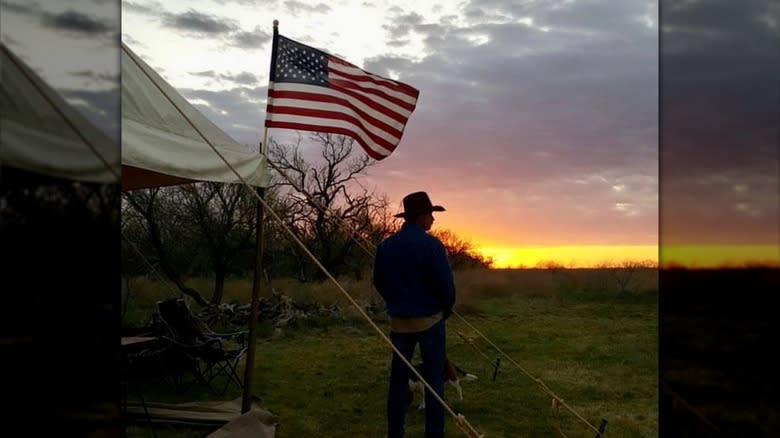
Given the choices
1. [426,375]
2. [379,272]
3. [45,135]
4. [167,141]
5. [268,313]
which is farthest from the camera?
[268,313]

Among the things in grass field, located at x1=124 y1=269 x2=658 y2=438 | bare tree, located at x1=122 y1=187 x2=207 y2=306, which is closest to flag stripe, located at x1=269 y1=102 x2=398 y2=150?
grass field, located at x1=124 y1=269 x2=658 y2=438

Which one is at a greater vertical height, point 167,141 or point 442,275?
point 167,141

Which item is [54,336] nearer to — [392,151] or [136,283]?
[392,151]

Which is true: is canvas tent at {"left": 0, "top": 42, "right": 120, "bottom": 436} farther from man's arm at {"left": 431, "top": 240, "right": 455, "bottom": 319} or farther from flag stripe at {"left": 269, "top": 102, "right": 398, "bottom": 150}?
flag stripe at {"left": 269, "top": 102, "right": 398, "bottom": 150}

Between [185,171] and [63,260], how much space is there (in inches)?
125

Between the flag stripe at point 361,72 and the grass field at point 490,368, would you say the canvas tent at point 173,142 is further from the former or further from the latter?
the grass field at point 490,368

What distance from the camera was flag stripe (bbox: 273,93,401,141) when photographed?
18.1 ft

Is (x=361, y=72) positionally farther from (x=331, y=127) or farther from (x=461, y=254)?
(x=461, y=254)

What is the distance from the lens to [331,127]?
5.62 m

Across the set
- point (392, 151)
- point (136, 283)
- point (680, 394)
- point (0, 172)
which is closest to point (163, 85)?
point (392, 151)

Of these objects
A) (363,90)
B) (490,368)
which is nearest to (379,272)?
(363,90)

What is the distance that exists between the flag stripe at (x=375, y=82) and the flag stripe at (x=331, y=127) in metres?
0.46

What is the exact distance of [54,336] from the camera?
1.72 metres

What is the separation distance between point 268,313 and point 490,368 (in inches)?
245
